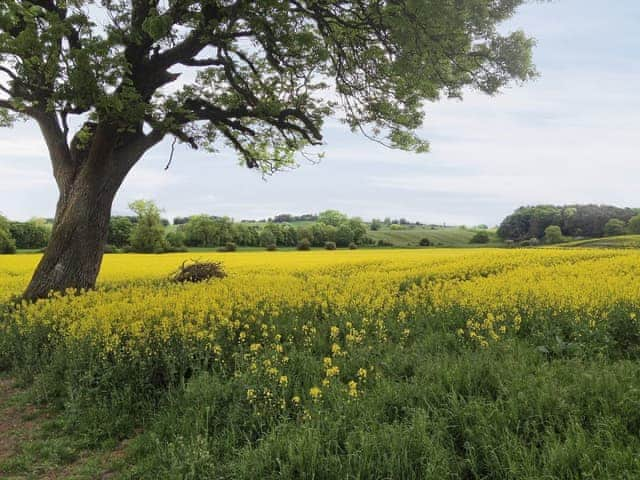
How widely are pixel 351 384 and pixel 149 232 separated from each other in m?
53.8

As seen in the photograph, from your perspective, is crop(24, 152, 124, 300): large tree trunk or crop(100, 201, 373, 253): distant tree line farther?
crop(100, 201, 373, 253): distant tree line

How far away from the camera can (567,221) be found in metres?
86.0

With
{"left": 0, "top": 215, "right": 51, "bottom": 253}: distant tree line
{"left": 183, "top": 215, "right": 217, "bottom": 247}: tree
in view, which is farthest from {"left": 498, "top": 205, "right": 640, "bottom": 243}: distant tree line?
{"left": 0, "top": 215, "right": 51, "bottom": 253}: distant tree line

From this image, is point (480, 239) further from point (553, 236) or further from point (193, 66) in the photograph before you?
point (193, 66)

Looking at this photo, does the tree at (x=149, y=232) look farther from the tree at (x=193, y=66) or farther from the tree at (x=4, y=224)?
the tree at (x=193, y=66)

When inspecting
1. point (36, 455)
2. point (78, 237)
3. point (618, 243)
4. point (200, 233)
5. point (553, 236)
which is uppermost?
point (200, 233)

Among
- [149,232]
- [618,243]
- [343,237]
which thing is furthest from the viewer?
[343,237]

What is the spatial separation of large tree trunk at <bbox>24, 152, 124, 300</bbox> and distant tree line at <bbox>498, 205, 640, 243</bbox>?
82.9 metres

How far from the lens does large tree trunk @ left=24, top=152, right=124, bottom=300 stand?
1085cm

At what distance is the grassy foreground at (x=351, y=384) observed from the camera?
11.1ft

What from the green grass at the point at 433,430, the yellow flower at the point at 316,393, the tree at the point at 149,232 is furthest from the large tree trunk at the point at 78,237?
the tree at the point at 149,232

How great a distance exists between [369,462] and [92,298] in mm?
8488

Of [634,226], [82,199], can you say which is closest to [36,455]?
[82,199]

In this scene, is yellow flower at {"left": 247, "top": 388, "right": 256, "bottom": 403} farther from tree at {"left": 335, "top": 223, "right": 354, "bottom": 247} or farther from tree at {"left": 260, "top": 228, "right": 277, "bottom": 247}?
tree at {"left": 260, "top": 228, "right": 277, "bottom": 247}
